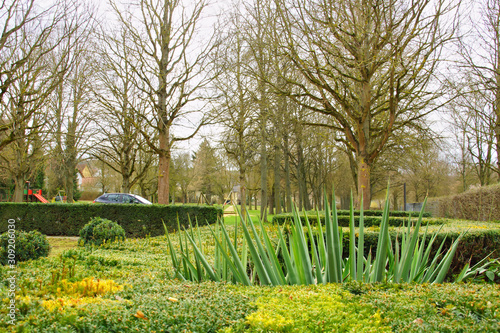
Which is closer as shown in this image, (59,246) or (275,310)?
(275,310)

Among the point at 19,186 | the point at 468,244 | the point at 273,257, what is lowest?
the point at 468,244

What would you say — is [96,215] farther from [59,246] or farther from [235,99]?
[235,99]

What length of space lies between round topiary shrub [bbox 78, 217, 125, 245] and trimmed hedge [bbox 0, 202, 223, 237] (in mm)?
4097

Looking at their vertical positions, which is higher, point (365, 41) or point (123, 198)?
point (365, 41)

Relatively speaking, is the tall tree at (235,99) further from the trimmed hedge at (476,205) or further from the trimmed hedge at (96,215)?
the trimmed hedge at (476,205)

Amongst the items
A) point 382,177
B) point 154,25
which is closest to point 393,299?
point 154,25

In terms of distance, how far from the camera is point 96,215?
13.0m

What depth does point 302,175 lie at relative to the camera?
24.3 metres

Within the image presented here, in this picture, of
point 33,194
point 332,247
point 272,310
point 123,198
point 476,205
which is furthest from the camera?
Result: point 33,194

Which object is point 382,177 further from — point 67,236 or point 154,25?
point 67,236

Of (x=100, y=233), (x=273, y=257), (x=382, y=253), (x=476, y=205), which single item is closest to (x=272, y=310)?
(x=273, y=257)

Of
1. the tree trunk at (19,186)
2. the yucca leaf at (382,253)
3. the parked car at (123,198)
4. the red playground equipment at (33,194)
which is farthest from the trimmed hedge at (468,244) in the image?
the red playground equipment at (33,194)

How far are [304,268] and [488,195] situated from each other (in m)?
11.1

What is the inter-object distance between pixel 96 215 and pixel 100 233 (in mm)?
5385
